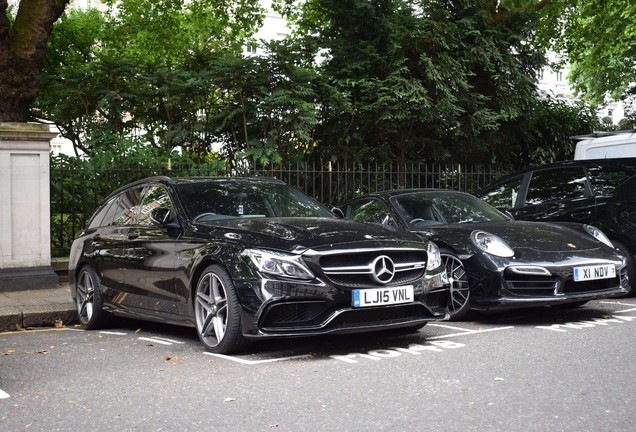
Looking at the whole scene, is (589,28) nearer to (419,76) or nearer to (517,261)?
(419,76)

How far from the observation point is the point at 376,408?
478cm

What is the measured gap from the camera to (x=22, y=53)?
460 inches

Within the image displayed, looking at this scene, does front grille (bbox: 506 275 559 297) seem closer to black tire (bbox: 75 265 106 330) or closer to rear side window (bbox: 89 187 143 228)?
rear side window (bbox: 89 187 143 228)

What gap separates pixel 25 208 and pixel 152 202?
3.59 m

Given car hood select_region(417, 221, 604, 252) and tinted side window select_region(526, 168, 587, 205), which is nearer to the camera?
car hood select_region(417, 221, 604, 252)

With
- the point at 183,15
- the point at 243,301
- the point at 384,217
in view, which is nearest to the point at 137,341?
the point at 243,301

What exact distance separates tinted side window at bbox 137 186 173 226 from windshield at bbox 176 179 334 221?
0.18 metres

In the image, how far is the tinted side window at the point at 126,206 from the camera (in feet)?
27.2

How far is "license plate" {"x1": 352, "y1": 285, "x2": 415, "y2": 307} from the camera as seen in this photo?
247 inches

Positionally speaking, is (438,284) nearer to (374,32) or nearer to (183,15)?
(374,32)

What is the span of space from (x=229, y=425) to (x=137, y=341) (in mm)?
3397

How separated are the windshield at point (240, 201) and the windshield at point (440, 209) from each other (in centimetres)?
137

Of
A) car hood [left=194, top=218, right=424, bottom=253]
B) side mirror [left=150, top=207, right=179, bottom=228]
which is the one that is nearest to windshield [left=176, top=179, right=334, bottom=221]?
side mirror [left=150, top=207, right=179, bottom=228]

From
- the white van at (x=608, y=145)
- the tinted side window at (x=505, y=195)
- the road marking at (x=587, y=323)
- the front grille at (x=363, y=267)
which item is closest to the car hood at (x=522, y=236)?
the road marking at (x=587, y=323)
